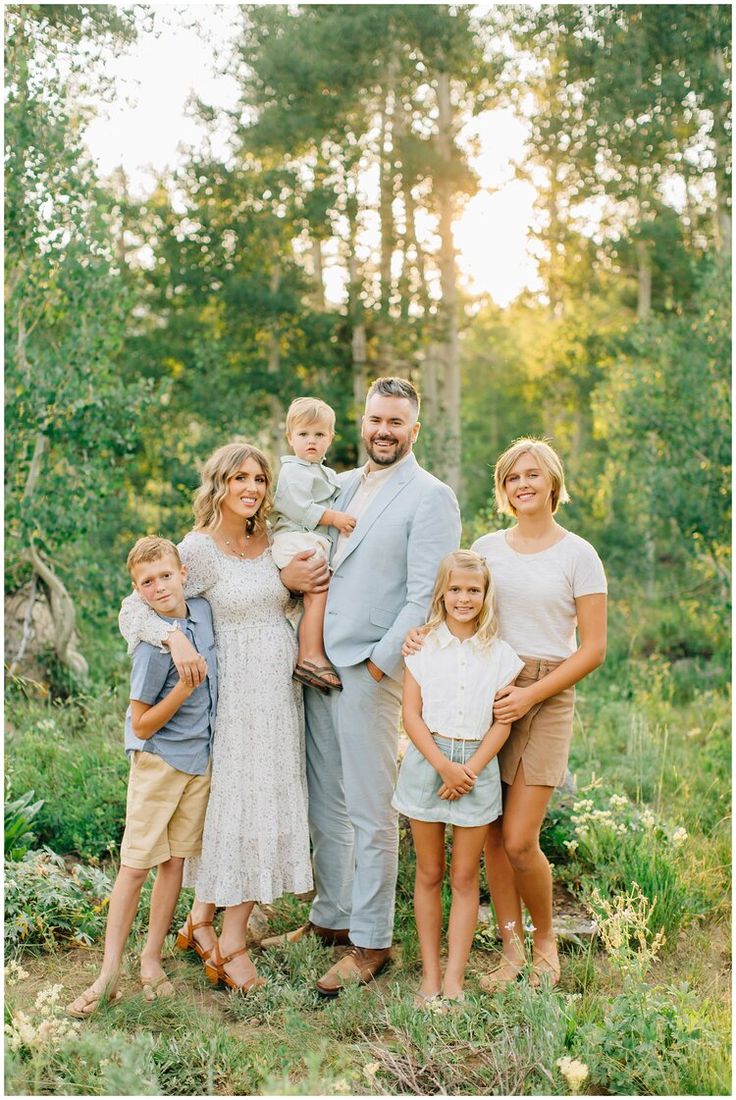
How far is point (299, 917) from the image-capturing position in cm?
475

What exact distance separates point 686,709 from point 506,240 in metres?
11.1

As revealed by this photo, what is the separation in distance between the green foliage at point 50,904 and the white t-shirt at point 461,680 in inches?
77.9

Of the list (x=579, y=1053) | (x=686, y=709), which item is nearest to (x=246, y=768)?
(x=579, y=1053)

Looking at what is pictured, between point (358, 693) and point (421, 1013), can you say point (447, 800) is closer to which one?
point (358, 693)

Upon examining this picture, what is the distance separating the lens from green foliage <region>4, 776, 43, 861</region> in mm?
4770

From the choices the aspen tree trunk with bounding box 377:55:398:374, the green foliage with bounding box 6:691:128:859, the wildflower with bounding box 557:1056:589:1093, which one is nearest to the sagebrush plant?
the wildflower with bounding box 557:1056:589:1093

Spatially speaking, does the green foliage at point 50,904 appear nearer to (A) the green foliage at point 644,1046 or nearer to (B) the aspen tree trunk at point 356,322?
(A) the green foliage at point 644,1046

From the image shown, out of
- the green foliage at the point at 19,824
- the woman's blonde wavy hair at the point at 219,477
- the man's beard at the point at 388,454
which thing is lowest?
the green foliage at the point at 19,824

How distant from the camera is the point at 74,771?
5750mm

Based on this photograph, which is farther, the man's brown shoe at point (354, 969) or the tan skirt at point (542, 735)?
the man's brown shoe at point (354, 969)

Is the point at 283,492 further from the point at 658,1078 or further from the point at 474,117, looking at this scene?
the point at 474,117

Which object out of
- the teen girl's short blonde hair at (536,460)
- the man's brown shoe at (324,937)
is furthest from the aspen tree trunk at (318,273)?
the man's brown shoe at (324,937)

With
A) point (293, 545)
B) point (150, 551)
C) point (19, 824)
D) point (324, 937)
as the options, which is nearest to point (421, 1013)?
point (324, 937)

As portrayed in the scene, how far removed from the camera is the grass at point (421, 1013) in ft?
10.6
